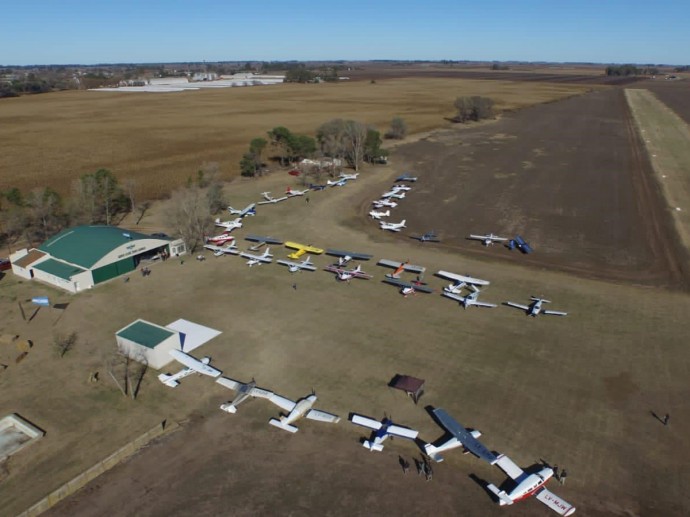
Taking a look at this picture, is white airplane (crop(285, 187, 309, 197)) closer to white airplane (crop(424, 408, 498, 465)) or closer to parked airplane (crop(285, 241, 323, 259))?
parked airplane (crop(285, 241, 323, 259))

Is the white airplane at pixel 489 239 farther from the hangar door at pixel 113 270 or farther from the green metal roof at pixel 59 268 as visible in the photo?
the green metal roof at pixel 59 268

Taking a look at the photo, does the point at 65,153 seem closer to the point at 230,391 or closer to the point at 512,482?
the point at 230,391

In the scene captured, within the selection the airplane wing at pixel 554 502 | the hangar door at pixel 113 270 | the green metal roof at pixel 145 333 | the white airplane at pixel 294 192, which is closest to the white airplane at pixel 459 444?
the airplane wing at pixel 554 502

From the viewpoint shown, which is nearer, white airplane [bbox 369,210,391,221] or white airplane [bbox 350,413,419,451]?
white airplane [bbox 350,413,419,451]

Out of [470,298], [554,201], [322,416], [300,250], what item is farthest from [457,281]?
[554,201]

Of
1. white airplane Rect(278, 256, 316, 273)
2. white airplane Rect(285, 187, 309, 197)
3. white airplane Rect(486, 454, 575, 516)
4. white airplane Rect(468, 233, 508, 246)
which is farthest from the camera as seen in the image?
white airplane Rect(285, 187, 309, 197)

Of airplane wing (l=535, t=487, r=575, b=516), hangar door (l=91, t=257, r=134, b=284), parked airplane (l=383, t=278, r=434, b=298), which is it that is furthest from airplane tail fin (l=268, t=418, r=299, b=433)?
hangar door (l=91, t=257, r=134, b=284)

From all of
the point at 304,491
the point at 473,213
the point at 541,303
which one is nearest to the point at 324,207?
the point at 473,213

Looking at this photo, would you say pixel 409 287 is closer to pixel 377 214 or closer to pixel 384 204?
pixel 377 214

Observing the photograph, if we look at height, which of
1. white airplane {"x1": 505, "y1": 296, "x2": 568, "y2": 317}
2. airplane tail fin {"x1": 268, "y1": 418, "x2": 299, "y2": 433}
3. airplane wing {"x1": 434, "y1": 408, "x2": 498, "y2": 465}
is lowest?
airplane tail fin {"x1": 268, "y1": 418, "x2": 299, "y2": 433}
